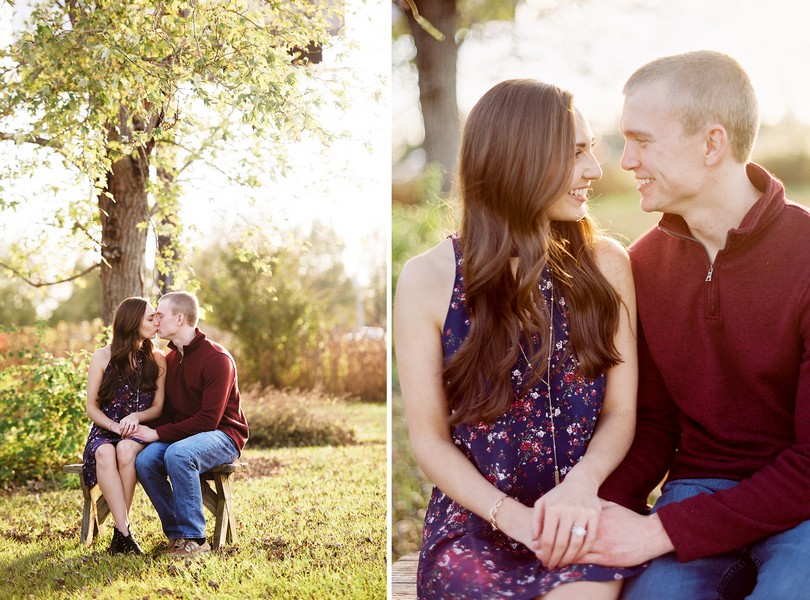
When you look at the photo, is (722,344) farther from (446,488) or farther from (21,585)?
(21,585)

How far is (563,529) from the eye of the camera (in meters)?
1.63

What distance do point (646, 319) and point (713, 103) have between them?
55 centimetres

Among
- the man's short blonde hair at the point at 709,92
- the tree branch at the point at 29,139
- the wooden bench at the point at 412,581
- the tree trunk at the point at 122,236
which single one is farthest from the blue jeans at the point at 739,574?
the tree branch at the point at 29,139

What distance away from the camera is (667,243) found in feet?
6.70

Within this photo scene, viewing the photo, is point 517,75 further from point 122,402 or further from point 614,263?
point 122,402

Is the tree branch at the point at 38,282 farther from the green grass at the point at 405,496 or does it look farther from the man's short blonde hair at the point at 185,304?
the green grass at the point at 405,496

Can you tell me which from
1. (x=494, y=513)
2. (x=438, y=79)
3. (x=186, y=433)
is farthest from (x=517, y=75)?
(x=494, y=513)

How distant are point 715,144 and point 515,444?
870 millimetres

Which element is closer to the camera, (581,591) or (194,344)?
(581,591)

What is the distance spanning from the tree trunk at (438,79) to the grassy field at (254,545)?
5.34 ft

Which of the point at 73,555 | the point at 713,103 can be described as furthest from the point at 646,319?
the point at 73,555

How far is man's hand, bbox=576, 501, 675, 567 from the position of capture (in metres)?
1.67

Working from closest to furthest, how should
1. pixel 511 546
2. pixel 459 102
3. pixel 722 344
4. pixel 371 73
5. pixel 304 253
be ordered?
pixel 511 546, pixel 722 344, pixel 371 73, pixel 304 253, pixel 459 102

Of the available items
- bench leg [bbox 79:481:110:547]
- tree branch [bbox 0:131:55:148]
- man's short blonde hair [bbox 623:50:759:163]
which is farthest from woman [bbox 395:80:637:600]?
tree branch [bbox 0:131:55:148]
